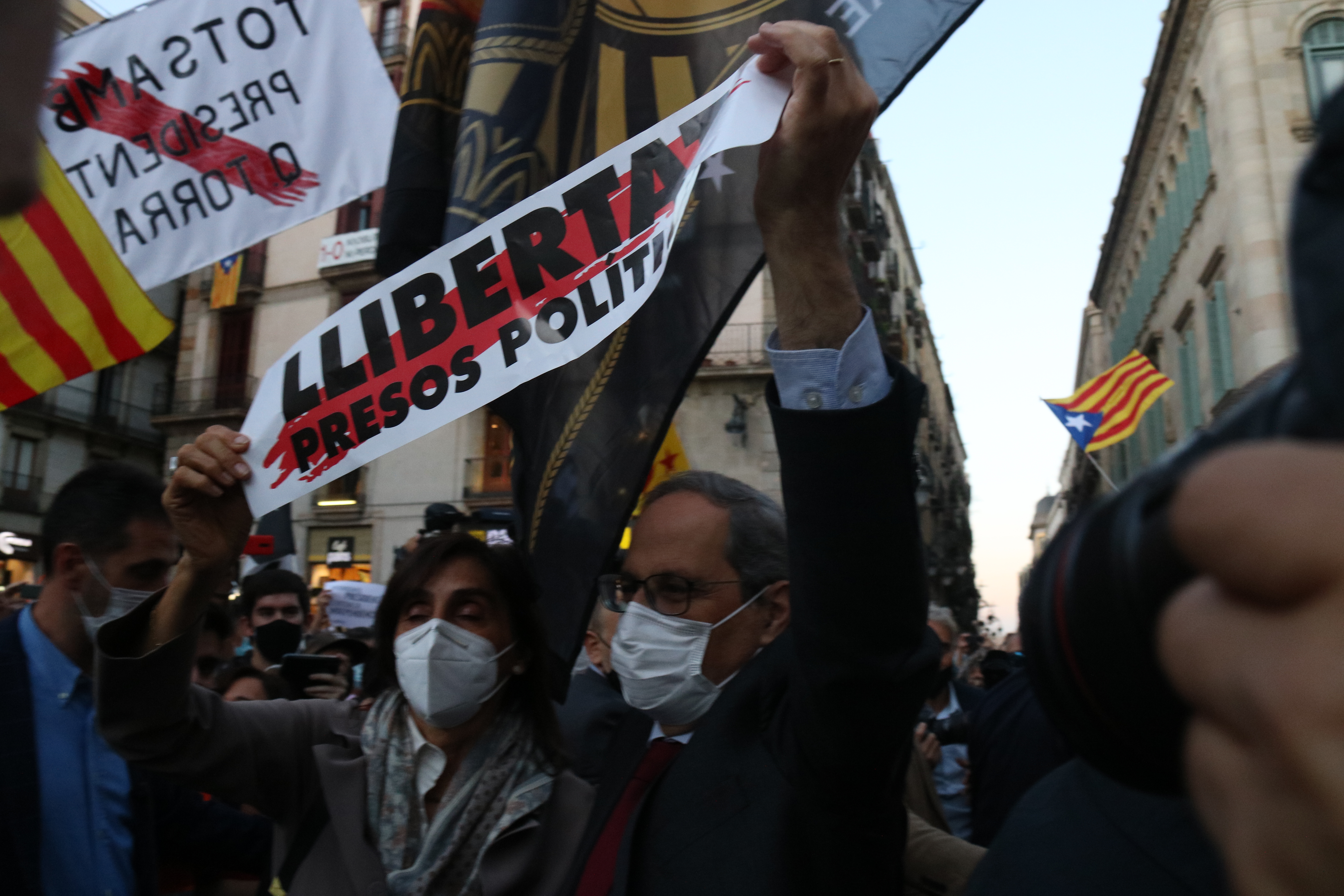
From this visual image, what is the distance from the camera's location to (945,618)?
6.11 metres

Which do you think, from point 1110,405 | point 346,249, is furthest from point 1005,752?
point 346,249

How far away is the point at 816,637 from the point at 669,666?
80cm

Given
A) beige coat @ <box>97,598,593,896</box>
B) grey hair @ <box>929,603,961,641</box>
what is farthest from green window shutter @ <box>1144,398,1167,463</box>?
beige coat @ <box>97,598,593,896</box>

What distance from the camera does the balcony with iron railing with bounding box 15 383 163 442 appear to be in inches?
1085

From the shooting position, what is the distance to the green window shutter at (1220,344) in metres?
17.5

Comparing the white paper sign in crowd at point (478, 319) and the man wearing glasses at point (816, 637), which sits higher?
the white paper sign in crowd at point (478, 319)

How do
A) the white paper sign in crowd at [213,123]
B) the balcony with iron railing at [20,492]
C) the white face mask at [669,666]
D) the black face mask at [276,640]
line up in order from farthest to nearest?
the balcony with iron railing at [20,492], the black face mask at [276,640], the white paper sign in crowd at [213,123], the white face mask at [669,666]

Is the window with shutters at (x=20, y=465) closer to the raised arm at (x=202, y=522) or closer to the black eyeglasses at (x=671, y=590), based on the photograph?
the raised arm at (x=202, y=522)

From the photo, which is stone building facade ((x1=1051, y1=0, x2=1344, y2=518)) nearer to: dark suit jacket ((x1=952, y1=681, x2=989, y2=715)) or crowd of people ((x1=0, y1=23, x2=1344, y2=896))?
dark suit jacket ((x1=952, y1=681, x2=989, y2=715))

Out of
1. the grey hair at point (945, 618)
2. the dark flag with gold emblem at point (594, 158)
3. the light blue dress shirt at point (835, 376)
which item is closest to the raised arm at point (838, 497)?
the light blue dress shirt at point (835, 376)

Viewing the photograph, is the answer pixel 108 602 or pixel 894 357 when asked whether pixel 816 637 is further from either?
pixel 108 602

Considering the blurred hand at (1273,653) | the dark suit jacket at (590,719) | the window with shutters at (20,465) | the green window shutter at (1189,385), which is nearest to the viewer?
the blurred hand at (1273,653)

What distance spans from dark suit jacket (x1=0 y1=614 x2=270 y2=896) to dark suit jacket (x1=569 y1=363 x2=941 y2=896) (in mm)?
1537

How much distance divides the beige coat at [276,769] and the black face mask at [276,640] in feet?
8.54
